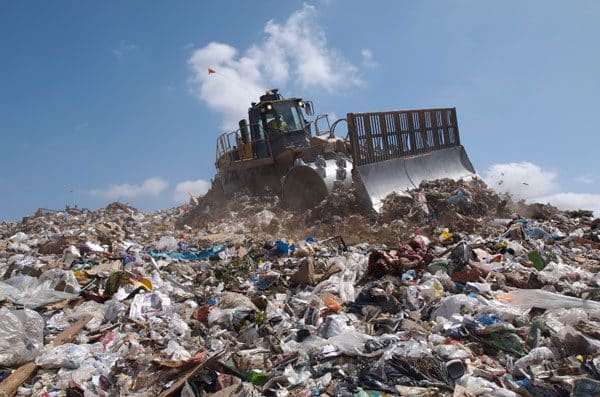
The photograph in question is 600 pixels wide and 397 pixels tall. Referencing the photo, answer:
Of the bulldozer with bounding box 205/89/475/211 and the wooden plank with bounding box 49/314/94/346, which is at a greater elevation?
the bulldozer with bounding box 205/89/475/211

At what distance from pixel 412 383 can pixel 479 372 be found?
0.46 meters

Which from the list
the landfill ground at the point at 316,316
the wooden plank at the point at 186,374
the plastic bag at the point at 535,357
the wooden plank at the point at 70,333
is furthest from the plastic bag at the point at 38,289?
the plastic bag at the point at 535,357

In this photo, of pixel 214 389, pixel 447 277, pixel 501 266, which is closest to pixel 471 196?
pixel 501 266

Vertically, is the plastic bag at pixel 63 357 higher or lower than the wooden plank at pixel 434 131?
lower

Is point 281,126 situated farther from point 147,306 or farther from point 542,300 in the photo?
point 542,300

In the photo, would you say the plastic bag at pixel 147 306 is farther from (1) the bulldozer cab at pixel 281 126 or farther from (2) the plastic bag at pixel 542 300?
(1) the bulldozer cab at pixel 281 126

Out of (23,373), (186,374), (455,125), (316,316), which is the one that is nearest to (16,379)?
(23,373)

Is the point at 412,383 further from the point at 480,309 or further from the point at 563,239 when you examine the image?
the point at 563,239

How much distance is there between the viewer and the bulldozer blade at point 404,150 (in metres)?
8.70

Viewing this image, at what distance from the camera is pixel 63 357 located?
136 inches

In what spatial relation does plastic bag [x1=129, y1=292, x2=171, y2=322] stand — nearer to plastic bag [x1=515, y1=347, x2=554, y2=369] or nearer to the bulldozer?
plastic bag [x1=515, y1=347, x2=554, y2=369]

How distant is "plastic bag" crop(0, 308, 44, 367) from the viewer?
336cm

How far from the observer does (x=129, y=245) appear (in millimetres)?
7809

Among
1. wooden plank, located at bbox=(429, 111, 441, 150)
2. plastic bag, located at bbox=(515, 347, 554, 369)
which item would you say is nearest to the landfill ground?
plastic bag, located at bbox=(515, 347, 554, 369)
